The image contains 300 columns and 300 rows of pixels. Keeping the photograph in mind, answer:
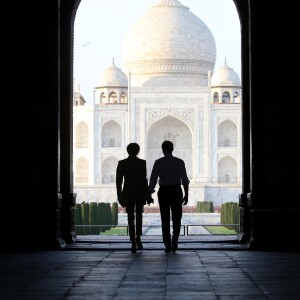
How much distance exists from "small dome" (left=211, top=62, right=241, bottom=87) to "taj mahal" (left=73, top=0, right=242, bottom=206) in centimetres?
4

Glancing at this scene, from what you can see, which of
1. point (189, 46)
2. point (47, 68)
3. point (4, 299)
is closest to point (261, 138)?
point (47, 68)

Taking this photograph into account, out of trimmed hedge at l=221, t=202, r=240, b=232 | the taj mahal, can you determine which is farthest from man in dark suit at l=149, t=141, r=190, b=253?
the taj mahal

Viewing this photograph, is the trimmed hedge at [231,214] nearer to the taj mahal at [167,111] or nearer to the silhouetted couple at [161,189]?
the taj mahal at [167,111]

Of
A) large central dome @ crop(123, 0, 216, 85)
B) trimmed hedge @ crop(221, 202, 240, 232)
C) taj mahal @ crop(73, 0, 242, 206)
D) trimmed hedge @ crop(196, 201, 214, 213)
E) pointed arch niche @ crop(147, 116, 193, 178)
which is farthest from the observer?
large central dome @ crop(123, 0, 216, 85)

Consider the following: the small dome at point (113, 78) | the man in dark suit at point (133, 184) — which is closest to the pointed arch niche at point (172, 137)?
the small dome at point (113, 78)

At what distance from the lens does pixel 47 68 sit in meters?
5.86

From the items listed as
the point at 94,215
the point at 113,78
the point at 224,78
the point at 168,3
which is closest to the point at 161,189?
the point at 94,215

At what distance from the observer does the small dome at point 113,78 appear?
36.6m

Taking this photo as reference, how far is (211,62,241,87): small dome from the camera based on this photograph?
36.8m

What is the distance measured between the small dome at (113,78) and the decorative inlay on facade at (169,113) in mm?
4035

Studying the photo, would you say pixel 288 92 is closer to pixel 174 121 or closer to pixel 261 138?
pixel 261 138

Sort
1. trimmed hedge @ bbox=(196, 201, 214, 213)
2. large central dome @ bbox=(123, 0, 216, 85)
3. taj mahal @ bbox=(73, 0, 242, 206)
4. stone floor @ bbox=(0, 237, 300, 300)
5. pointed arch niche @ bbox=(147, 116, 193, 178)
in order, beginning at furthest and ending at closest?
large central dome @ bbox=(123, 0, 216, 85)
pointed arch niche @ bbox=(147, 116, 193, 178)
taj mahal @ bbox=(73, 0, 242, 206)
trimmed hedge @ bbox=(196, 201, 214, 213)
stone floor @ bbox=(0, 237, 300, 300)

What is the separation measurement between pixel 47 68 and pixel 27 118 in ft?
1.17

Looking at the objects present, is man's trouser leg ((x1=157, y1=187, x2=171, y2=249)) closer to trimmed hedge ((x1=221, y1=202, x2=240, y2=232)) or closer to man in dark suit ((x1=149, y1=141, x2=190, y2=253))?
man in dark suit ((x1=149, y1=141, x2=190, y2=253))
